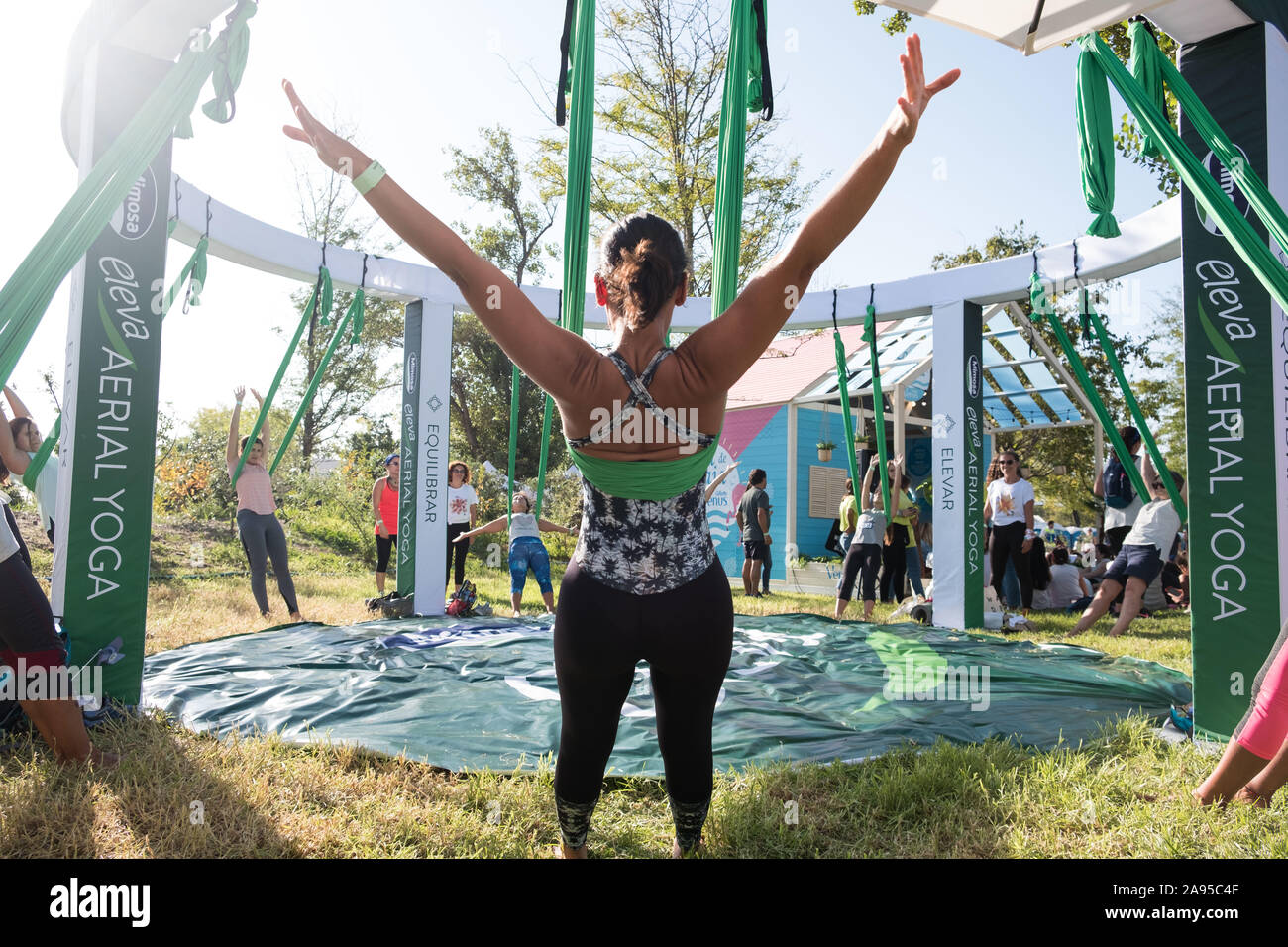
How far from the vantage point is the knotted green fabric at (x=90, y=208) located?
83.4 inches

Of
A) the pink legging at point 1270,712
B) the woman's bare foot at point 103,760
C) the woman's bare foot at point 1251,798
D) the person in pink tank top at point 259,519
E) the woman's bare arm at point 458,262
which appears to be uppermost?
the woman's bare arm at point 458,262

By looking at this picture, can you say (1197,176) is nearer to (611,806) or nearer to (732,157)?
(732,157)

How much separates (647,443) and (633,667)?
556 millimetres

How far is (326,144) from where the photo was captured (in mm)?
1562

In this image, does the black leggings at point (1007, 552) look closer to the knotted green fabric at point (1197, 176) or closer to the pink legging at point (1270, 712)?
the knotted green fabric at point (1197, 176)

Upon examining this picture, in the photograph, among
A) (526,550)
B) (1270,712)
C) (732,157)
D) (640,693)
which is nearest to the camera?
(1270,712)

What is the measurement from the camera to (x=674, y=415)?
1741 mm

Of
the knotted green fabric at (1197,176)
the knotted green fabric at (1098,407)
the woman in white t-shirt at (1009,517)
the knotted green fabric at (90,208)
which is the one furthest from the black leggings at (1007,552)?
the knotted green fabric at (90,208)

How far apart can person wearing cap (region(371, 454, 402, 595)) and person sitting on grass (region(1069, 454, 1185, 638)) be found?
663cm

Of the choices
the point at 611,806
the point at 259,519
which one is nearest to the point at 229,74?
the point at 611,806

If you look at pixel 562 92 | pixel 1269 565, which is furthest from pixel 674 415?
pixel 1269 565

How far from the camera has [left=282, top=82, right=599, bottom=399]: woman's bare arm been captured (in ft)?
4.99

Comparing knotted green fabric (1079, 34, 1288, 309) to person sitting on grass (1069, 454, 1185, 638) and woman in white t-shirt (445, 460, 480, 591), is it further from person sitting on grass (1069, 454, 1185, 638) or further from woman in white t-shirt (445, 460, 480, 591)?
woman in white t-shirt (445, 460, 480, 591)

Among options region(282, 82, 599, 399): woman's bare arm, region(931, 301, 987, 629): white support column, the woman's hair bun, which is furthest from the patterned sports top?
region(931, 301, 987, 629): white support column
